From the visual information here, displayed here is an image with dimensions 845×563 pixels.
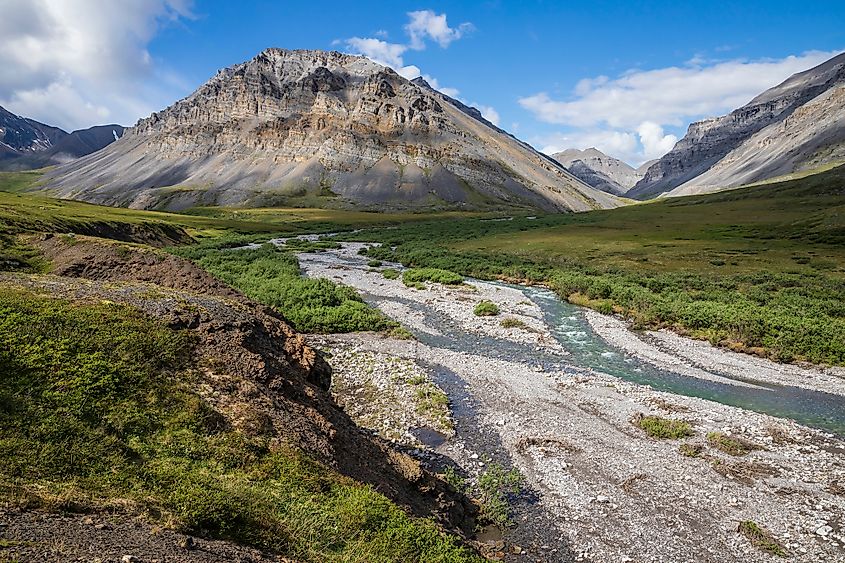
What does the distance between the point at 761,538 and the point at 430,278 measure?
4366 cm

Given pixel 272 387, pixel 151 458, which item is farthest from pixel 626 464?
pixel 151 458

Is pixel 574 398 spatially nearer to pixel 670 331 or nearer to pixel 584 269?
pixel 670 331

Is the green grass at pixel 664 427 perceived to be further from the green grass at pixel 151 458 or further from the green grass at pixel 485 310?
the green grass at pixel 485 310

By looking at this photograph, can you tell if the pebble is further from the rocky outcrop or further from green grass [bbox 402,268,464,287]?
green grass [bbox 402,268,464,287]

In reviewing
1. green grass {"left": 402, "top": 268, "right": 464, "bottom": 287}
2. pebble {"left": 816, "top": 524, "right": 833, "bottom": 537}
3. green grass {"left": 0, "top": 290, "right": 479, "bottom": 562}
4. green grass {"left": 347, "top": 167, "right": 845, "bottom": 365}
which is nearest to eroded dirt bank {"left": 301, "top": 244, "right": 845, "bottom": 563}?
pebble {"left": 816, "top": 524, "right": 833, "bottom": 537}

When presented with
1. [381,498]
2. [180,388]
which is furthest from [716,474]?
[180,388]

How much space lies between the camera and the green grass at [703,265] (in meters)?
35.0

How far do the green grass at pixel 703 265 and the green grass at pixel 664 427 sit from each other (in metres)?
15.4

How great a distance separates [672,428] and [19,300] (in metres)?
23.1

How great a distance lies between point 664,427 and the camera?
20.1 metres

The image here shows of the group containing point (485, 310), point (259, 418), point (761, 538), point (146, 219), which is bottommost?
point (761, 538)

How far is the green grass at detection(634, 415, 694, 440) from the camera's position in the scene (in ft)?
64.9

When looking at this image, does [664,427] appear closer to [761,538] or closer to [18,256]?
[761,538]

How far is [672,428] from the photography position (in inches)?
795
